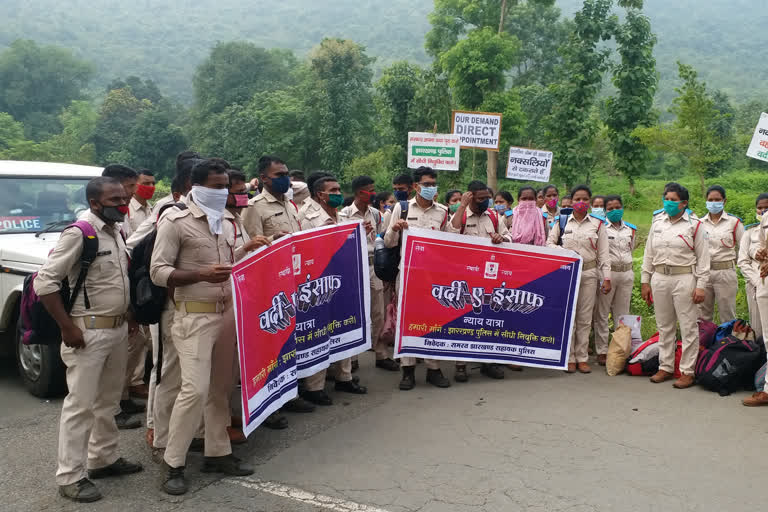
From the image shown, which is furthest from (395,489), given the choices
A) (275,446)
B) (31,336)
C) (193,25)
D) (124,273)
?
(193,25)

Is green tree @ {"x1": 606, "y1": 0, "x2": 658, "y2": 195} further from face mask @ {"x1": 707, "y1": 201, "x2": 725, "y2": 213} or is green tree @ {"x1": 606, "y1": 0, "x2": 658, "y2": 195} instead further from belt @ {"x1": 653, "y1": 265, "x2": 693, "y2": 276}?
belt @ {"x1": 653, "y1": 265, "x2": 693, "y2": 276}

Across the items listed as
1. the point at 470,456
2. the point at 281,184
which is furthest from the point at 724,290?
the point at 281,184

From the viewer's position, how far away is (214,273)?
4.49m

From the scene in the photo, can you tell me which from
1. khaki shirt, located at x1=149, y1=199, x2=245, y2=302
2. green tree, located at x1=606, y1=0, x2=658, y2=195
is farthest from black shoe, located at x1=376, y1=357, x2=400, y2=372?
green tree, located at x1=606, y1=0, x2=658, y2=195

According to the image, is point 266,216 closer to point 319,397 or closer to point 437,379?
point 319,397

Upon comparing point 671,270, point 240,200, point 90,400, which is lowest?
point 90,400

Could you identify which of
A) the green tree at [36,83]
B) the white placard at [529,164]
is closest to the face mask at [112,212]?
the white placard at [529,164]

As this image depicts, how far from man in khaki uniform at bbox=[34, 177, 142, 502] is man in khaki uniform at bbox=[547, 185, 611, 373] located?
4.85 meters

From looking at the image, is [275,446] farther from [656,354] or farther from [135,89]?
[135,89]

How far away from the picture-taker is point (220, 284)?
4.80m

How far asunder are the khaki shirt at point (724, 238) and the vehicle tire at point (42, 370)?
6.88m

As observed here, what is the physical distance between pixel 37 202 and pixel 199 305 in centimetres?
381

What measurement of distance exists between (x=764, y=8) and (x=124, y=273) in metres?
211

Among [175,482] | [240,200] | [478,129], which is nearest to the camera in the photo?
[175,482]
